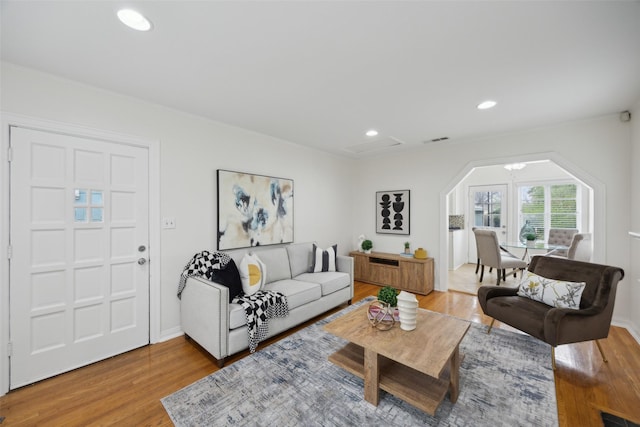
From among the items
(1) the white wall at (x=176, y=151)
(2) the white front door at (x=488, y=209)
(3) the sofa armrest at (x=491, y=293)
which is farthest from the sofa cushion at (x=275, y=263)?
(2) the white front door at (x=488, y=209)

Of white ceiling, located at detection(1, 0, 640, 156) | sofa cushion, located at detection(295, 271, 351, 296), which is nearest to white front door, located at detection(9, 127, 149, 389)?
white ceiling, located at detection(1, 0, 640, 156)

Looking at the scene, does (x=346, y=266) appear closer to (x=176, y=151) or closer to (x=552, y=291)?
(x=552, y=291)

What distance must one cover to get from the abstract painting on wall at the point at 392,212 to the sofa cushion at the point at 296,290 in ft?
7.33

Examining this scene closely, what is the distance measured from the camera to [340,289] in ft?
11.3

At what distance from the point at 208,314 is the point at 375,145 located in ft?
11.2

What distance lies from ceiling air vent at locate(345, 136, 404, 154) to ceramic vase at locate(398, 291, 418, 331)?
101 inches

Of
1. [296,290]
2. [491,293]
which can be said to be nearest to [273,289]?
[296,290]

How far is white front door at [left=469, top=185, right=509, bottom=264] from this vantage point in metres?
6.00

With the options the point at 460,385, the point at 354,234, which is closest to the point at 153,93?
the point at 460,385

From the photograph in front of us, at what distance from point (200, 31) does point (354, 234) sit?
14.2ft

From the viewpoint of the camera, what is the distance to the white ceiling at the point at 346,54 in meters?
1.41

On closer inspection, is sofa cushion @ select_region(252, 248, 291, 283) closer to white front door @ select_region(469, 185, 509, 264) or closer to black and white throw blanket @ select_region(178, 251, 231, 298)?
black and white throw blanket @ select_region(178, 251, 231, 298)

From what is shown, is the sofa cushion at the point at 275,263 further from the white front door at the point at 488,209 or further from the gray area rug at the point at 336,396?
the white front door at the point at 488,209

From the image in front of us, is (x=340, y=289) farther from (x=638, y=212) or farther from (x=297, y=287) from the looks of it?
(x=638, y=212)
